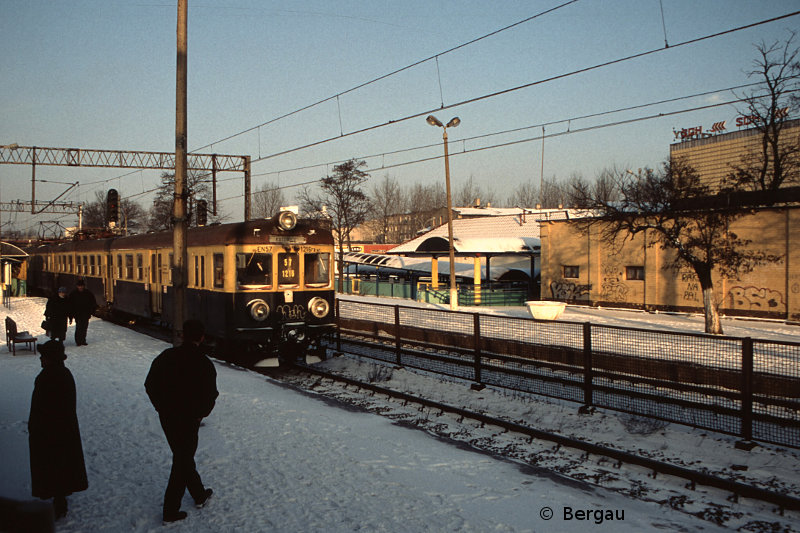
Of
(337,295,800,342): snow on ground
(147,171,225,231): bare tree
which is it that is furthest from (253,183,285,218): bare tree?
(337,295,800,342): snow on ground

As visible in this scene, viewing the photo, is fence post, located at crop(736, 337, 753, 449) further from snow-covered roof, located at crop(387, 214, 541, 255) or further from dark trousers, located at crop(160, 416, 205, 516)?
snow-covered roof, located at crop(387, 214, 541, 255)

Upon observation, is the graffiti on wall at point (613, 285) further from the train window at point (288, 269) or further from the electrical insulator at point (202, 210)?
the train window at point (288, 269)

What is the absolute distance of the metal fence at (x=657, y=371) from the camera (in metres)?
8.13

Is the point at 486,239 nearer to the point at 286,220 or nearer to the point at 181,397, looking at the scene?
the point at 286,220

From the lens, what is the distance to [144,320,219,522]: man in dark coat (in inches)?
204

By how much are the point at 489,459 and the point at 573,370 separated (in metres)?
3.20

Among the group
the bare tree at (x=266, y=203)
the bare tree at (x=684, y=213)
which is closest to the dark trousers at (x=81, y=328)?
the bare tree at (x=684, y=213)

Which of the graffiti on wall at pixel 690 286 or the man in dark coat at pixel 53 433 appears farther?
the graffiti on wall at pixel 690 286

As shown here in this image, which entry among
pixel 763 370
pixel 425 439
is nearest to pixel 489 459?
pixel 425 439

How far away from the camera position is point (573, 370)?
33.0 ft

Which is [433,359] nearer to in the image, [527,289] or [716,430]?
[716,430]

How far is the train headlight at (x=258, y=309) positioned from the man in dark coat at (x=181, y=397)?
24.7 ft

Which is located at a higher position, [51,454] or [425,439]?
[51,454]

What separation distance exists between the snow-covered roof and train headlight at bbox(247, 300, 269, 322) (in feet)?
64.1
